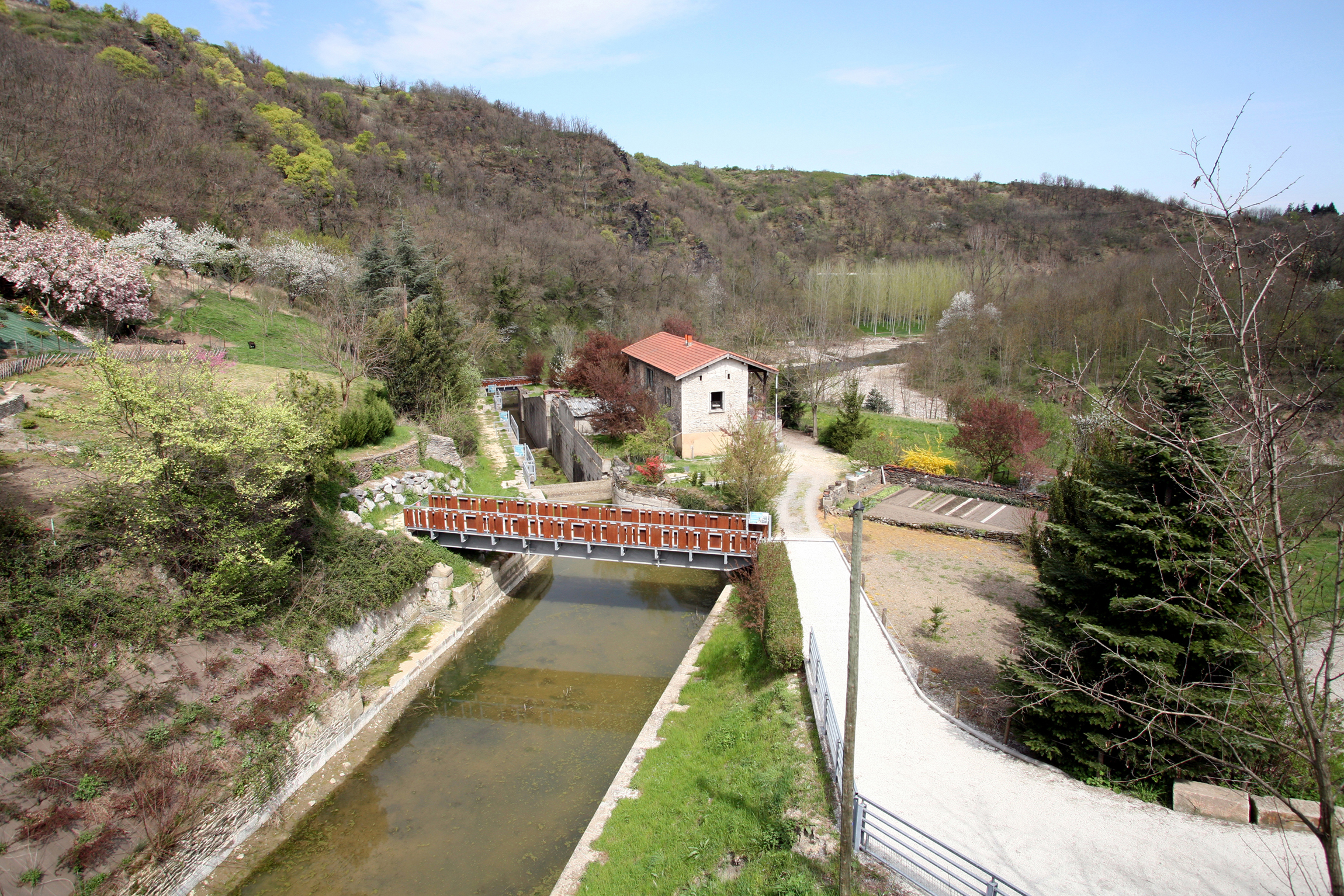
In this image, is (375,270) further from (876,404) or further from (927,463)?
(927,463)

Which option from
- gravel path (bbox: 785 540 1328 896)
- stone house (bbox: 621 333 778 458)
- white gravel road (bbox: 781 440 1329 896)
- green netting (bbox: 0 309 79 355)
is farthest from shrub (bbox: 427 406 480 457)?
gravel path (bbox: 785 540 1328 896)

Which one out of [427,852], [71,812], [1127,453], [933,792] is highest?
[1127,453]

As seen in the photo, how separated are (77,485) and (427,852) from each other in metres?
10.5

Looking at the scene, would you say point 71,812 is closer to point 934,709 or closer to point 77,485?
point 77,485

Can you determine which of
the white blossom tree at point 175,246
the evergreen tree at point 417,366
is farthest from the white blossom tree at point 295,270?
the evergreen tree at point 417,366

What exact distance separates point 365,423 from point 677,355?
1497 cm

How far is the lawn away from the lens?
27.9 meters

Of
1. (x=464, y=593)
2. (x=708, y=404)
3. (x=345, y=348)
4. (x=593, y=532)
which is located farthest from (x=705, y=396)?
(x=345, y=348)

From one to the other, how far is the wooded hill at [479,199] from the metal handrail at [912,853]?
7644 mm

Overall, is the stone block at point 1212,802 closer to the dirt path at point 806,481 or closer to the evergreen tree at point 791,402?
the dirt path at point 806,481

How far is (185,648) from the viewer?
11992mm

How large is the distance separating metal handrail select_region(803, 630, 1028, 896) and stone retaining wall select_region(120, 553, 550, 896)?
9.93 metres

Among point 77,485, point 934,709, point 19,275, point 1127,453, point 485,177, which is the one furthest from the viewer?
point 485,177

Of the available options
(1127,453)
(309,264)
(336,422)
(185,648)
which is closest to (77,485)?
(185,648)
